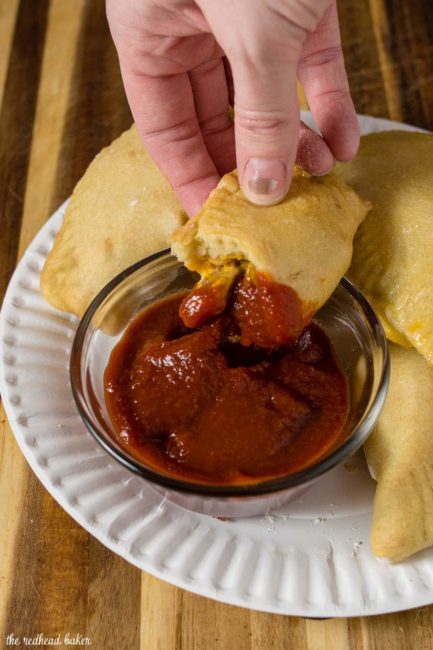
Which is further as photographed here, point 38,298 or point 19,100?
point 19,100

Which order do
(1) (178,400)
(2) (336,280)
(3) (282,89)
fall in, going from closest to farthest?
(3) (282,89) < (1) (178,400) < (2) (336,280)

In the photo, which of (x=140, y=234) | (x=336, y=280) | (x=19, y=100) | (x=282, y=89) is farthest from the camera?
(x=19, y=100)

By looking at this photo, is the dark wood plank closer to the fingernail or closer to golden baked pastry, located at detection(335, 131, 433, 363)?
the fingernail

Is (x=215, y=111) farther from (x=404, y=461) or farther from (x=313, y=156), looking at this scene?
(x=404, y=461)

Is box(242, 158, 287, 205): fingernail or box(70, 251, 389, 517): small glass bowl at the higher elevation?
box(242, 158, 287, 205): fingernail

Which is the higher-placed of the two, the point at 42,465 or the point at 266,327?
the point at 266,327

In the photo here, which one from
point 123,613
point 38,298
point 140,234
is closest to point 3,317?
point 38,298

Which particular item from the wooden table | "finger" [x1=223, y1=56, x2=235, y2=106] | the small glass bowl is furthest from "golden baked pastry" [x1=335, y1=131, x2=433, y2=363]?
the wooden table

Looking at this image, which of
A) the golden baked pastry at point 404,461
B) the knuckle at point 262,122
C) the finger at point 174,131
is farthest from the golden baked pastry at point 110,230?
the golden baked pastry at point 404,461

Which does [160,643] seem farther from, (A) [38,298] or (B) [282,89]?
(B) [282,89]
